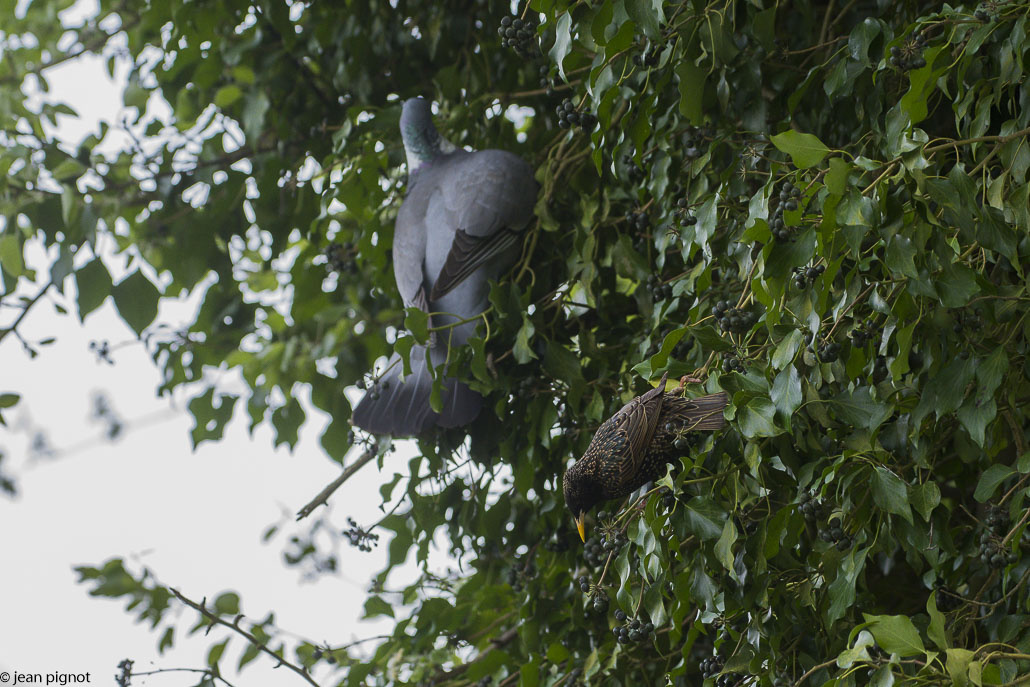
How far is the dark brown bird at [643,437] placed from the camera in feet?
4.95

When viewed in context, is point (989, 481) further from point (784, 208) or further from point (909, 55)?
point (909, 55)

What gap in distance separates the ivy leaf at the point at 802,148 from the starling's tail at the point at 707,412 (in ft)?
1.17

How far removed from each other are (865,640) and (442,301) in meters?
1.06

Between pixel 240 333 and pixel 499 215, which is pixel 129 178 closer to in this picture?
pixel 240 333

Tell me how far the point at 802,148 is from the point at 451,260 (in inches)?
34.2

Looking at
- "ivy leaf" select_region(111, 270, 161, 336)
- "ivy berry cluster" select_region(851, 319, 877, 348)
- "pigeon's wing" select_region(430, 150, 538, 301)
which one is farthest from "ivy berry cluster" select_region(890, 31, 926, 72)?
"ivy leaf" select_region(111, 270, 161, 336)

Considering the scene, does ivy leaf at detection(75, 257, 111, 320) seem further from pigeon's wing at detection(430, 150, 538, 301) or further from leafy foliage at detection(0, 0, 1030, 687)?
pigeon's wing at detection(430, 150, 538, 301)

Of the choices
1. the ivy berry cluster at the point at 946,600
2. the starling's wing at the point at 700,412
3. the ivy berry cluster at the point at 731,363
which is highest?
the ivy berry cluster at the point at 731,363

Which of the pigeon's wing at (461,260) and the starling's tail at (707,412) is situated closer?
the starling's tail at (707,412)

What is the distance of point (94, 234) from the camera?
2352 mm

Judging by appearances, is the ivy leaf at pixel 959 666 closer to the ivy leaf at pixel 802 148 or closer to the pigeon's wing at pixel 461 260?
the ivy leaf at pixel 802 148

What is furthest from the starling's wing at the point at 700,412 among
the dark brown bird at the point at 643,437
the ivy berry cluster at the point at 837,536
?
the ivy berry cluster at the point at 837,536

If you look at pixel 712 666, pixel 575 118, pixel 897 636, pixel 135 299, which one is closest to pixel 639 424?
pixel 712 666

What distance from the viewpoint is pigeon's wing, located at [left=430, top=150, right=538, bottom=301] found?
79.1 inches
